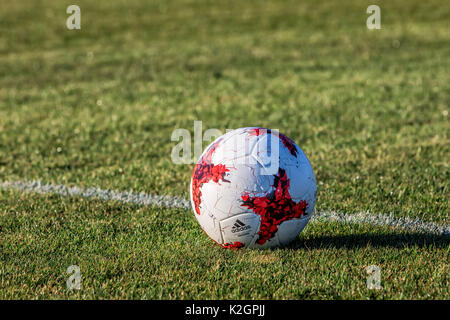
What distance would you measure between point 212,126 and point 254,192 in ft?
16.5

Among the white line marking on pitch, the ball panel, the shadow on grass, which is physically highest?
the ball panel

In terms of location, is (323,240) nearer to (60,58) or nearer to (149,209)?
(149,209)

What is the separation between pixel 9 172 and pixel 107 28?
11622 millimetres

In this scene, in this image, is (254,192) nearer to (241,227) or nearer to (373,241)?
(241,227)

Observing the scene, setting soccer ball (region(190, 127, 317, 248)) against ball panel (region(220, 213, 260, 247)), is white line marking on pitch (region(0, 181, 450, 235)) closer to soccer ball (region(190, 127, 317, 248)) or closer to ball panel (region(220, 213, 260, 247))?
soccer ball (region(190, 127, 317, 248))

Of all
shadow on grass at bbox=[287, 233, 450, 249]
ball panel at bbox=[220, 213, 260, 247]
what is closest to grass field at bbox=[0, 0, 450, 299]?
shadow on grass at bbox=[287, 233, 450, 249]

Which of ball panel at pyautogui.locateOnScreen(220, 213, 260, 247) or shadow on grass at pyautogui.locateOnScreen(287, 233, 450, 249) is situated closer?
ball panel at pyautogui.locateOnScreen(220, 213, 260, 247)

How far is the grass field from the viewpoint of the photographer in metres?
4.64

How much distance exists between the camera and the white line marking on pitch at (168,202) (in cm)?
560

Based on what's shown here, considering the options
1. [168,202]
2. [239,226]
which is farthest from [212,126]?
[239,226]

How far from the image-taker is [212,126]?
967 centimetres

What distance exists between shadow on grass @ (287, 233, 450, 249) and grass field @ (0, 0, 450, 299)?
2 centimetres

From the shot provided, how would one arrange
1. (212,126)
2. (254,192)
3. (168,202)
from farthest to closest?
(212,126)
(168,202)
(254,192)

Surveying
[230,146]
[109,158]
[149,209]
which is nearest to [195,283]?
[230,146]
